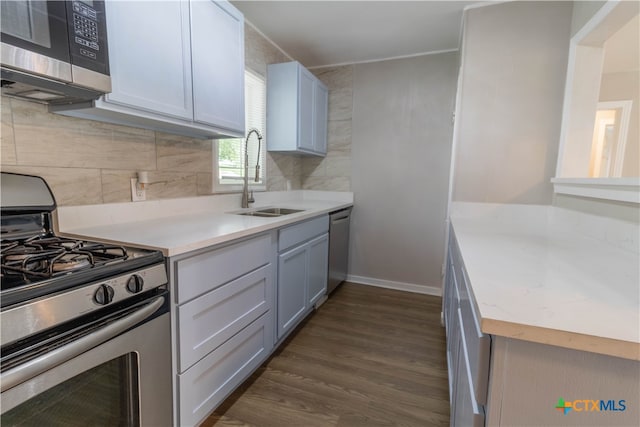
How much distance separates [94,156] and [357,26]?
2.11 m

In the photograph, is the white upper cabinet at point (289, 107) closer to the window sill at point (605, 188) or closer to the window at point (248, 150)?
the window at point (248, 150)

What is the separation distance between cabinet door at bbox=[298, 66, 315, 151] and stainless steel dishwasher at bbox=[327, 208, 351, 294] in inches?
29.0

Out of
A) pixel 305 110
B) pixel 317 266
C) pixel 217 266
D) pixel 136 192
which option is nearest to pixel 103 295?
pixel 217 266

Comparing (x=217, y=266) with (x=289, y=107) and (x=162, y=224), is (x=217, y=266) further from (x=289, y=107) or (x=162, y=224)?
(x=289, y=107)

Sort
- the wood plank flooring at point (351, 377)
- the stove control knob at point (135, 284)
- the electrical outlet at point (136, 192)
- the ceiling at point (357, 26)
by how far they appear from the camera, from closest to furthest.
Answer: the stove control knob at point (135, 284)
the wood plank flooring at point (351, 377)
the electrical outlet at point (136, 192)
the ceiling at point (357, 26)

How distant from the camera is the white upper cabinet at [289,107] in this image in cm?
266

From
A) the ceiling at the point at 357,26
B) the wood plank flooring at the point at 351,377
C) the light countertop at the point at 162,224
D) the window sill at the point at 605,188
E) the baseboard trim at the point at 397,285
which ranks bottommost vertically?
the wood plank flooring at the point at 351,377

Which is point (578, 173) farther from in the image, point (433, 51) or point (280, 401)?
point (280, 401)

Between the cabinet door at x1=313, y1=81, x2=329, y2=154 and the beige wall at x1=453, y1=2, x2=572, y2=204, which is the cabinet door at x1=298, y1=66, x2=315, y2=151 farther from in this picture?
the beige wall at x1=453, y1=2, x2=572, y2=204

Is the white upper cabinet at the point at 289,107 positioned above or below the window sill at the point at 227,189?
above

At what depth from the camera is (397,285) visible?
3.21m

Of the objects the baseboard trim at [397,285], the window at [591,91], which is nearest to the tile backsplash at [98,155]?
the baseboard trim at [397,285]

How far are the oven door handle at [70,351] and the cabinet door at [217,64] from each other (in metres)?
1.02

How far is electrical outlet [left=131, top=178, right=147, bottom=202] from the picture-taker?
1582 mm
